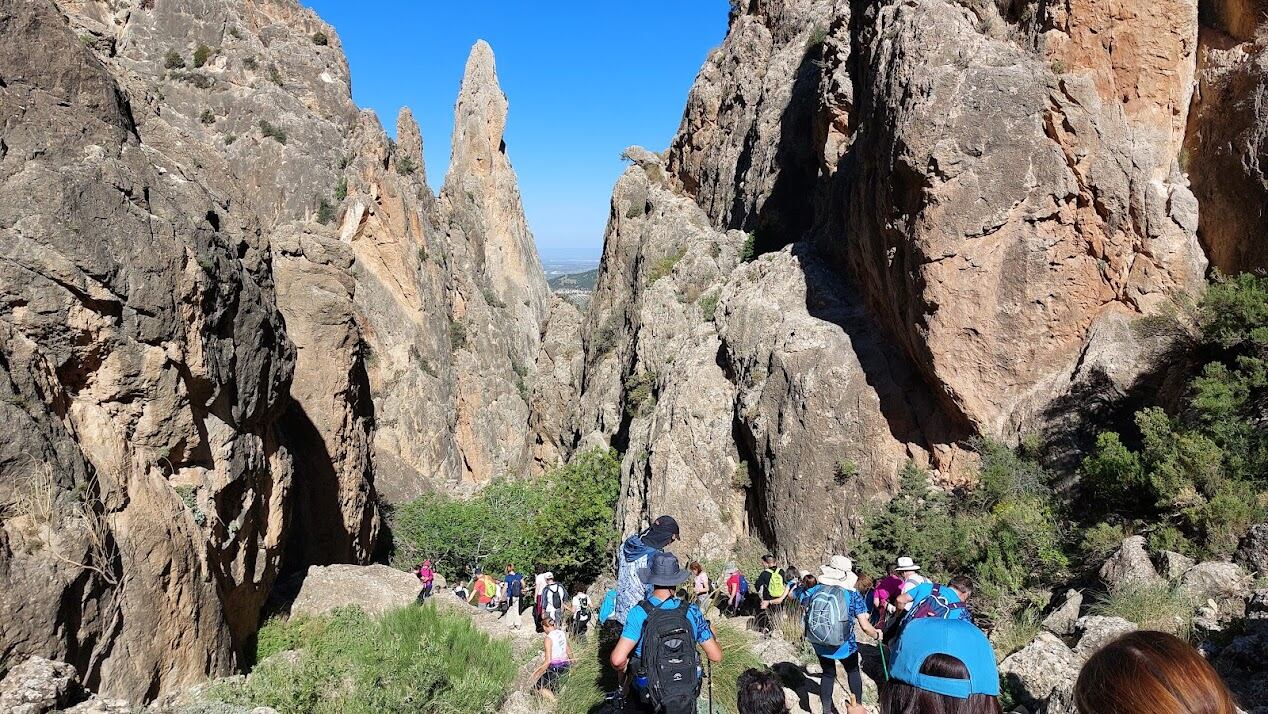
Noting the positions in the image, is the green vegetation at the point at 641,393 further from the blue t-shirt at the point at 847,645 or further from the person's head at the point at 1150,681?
the person's head at the point at 1150,681

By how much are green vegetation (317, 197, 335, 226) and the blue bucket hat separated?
3526 centimetres

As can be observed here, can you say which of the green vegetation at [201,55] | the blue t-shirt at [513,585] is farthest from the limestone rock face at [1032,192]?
the green vegetation at [201,55]

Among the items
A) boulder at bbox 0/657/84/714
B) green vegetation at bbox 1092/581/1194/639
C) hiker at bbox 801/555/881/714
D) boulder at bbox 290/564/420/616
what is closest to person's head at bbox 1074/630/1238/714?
hiker at bbox 801/555/881/714

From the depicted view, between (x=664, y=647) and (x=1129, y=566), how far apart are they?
6.44 metres

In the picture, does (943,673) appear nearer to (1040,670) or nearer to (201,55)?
(1040,670)

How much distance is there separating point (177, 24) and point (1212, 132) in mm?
40432

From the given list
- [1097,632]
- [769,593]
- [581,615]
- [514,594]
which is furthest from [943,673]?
[514,594]

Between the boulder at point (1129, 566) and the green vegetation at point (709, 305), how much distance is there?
48.8ft

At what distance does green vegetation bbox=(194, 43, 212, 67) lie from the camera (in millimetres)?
32781

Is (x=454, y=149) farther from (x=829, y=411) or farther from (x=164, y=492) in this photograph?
(x=164, y=492)

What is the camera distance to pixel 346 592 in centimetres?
1303

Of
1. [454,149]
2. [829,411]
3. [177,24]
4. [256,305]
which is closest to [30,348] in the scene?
[256,305]

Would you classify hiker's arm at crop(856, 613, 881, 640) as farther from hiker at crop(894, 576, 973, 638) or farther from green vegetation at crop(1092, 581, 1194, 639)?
green vegetation at crop(1092, 581, 1194, 639)

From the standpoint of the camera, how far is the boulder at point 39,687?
4418 mm
